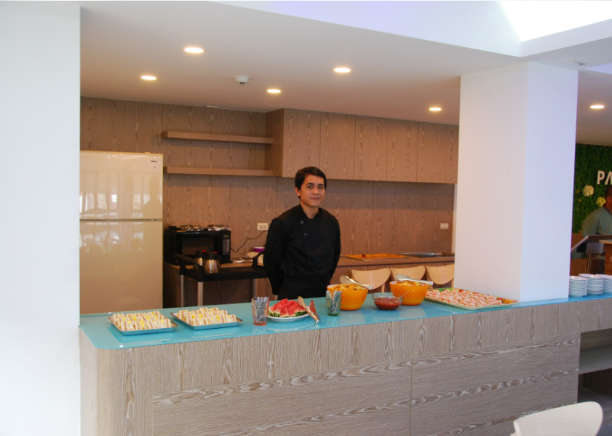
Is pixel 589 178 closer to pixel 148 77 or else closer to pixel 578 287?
pixel 578 287

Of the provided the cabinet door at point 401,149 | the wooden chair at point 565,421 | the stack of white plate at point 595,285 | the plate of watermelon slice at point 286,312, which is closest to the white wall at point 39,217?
the plate of watermelon slice at point 286,312

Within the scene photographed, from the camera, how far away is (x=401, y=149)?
19.6 ft

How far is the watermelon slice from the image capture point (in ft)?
8.68

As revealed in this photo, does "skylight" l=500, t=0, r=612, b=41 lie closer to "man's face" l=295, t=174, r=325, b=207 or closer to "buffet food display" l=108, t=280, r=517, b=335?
"man's face" l=295, t=174, r=325, b=207

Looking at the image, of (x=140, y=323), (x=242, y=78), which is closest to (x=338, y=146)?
(x=242, y=78)

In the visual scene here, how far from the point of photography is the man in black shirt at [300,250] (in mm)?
3539

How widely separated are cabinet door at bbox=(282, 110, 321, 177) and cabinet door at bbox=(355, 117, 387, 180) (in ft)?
1.59

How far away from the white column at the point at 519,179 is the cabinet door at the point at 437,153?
99.3 inches

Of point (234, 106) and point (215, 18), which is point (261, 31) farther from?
point (234, 106)

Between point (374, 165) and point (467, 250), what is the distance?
2384 mm

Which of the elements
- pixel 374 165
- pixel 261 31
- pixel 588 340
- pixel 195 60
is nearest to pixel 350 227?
pixel 374 165

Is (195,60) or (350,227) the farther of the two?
(350,227)

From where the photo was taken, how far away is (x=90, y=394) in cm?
235

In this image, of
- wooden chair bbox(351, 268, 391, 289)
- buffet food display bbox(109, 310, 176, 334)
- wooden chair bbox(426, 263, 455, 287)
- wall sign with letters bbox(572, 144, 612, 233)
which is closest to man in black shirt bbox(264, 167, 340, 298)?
buffet food display bbox(109, 310, 176, 334)
